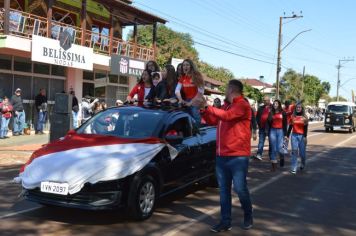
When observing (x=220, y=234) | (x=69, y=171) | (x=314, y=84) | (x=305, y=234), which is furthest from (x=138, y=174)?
(x=314, y=84)

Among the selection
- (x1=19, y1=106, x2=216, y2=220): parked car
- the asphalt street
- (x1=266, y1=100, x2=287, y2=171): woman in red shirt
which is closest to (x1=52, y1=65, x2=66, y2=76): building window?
the asphalt street

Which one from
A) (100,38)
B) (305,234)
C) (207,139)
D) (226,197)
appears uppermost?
(100,38)

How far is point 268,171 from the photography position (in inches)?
449

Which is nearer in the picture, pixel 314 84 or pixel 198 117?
pixel 198 117

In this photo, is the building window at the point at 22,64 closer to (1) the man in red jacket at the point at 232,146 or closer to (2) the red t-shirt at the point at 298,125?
(2) the red t-shirt at the point at 298,125

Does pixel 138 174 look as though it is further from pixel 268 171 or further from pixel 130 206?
pixel 268 171

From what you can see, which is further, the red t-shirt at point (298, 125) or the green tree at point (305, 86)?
the green tree at point (305, 86)

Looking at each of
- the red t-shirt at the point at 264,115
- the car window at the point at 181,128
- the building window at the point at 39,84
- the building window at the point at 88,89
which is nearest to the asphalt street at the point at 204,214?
the car window at the point at 181,128

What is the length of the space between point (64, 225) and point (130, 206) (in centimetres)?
85

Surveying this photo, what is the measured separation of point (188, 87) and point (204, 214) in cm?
261

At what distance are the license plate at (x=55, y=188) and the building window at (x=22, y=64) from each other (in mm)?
13831

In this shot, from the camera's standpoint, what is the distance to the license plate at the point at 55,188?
550cm

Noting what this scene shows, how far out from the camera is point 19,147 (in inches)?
568

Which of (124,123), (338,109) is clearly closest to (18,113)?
(124,123)
